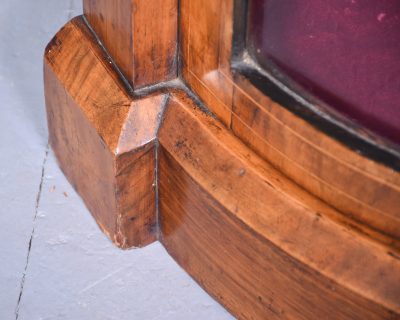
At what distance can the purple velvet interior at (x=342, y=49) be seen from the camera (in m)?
0.94

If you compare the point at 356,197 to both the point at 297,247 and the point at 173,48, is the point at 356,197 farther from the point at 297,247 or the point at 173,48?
the point at 173,48

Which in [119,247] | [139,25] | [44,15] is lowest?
[119,247]

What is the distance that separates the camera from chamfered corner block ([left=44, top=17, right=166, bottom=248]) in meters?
1.20

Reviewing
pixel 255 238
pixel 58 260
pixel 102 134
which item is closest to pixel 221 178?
pixel 255 238

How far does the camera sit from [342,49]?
A: 0.98 meters

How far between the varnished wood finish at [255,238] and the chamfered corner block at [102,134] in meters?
0.03

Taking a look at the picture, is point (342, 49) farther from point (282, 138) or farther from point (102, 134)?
point (102, 134)

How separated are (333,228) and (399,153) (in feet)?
0.40

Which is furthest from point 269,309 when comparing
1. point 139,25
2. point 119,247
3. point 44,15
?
point 44,15

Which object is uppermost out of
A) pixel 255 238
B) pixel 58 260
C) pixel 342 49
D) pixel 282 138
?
pixel 342 49

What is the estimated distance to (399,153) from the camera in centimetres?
97

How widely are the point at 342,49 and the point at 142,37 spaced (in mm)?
302

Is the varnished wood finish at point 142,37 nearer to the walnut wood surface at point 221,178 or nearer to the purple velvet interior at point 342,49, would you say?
the walnut wood surface at point 221,178

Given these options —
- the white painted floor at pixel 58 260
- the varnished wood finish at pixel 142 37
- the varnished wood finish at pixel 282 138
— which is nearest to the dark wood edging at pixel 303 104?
the varnished wood finish at pixel 282 138
